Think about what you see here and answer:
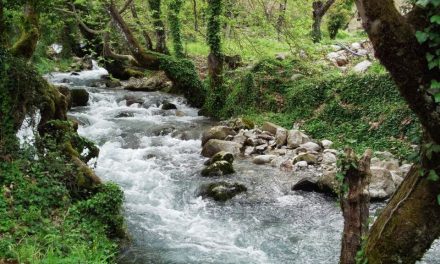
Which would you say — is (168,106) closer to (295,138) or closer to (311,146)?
(295,138)

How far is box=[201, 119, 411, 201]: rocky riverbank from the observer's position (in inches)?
398

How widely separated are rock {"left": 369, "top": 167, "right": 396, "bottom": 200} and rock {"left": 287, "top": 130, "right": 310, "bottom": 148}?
3.63m

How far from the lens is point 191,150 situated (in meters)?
13.9

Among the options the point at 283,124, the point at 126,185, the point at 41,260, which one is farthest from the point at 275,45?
the point at 41,260

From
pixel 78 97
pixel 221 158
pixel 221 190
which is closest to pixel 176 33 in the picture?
pixel 78 97

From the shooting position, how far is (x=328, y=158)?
12281 mm

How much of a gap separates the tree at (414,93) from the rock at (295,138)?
968 centimetres

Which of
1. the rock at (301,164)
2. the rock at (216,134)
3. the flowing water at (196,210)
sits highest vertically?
the rock at (216,134)

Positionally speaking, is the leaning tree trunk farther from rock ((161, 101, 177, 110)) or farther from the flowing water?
the flowing water

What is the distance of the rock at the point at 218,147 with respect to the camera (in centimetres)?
1331

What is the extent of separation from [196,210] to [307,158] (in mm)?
4173

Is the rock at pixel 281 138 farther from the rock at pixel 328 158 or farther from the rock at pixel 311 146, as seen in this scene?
the rock at pixel 328 158

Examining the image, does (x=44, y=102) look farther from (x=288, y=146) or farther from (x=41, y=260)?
(x=288, y=146)

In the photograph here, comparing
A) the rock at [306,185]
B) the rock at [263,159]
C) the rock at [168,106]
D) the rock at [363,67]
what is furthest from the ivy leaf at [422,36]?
the rock at [168,106]
